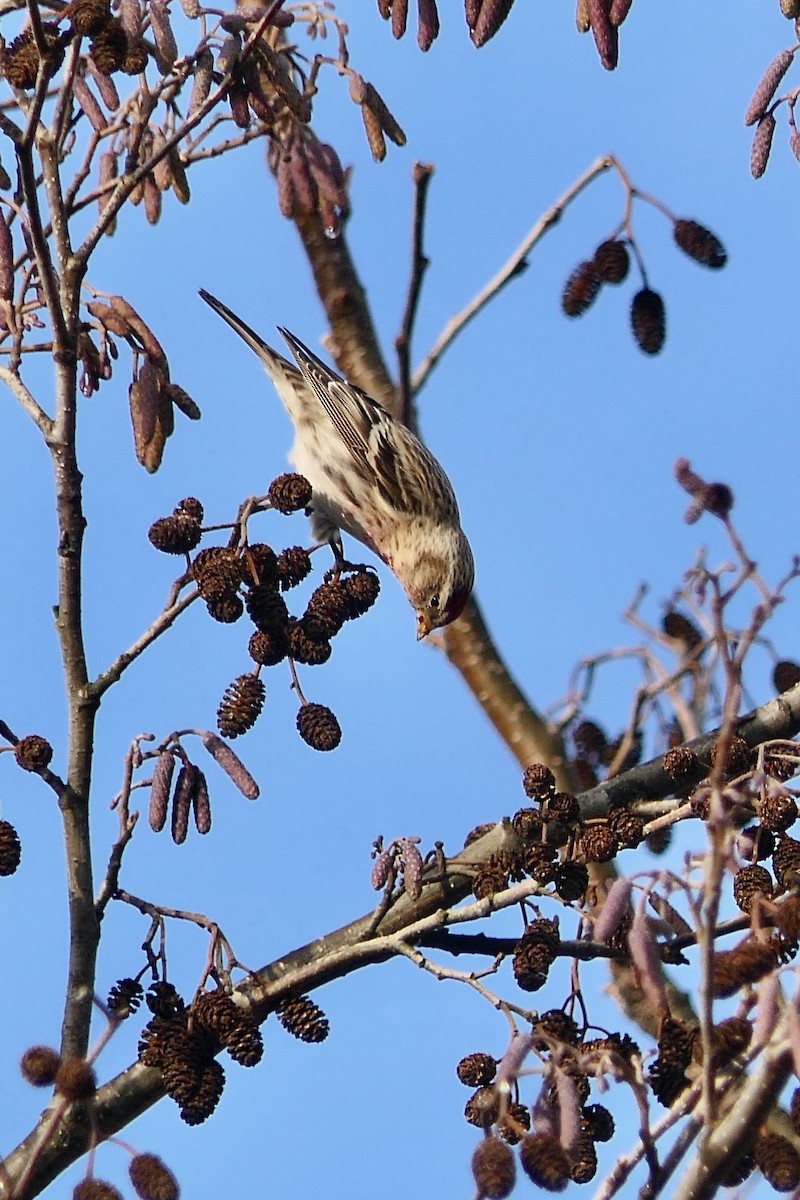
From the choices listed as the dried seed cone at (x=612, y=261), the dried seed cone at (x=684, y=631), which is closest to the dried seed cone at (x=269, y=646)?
the dried seed cone at (x=612, y=261)

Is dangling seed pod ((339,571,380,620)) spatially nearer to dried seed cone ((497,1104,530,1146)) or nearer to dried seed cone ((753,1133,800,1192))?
dried seed cone ((497,1104,530,1146))

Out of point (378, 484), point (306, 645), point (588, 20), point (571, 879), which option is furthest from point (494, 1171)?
point (378, 484)

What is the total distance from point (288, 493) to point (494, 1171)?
182cm

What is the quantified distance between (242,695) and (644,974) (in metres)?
1.58

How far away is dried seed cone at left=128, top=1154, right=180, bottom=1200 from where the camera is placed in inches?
114

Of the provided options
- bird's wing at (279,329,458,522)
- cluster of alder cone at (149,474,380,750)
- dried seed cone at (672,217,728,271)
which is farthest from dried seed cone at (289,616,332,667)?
bird's wing at (279,329,458,522)

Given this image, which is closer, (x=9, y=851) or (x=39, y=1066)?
(x=39, y=1066)

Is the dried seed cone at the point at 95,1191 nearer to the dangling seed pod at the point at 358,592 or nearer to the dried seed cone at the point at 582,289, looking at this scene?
the dangling seed pod at the point at 358,592

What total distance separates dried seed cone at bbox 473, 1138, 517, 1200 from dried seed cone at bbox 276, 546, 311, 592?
1595mm

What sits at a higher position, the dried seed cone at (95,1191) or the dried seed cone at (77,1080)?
the dried seed cone at (77,1080)

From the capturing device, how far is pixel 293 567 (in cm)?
381

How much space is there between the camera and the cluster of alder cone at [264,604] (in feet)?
11.8

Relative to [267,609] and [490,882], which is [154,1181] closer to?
[490,882]

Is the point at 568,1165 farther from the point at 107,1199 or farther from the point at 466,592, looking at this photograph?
the point at 466,592
